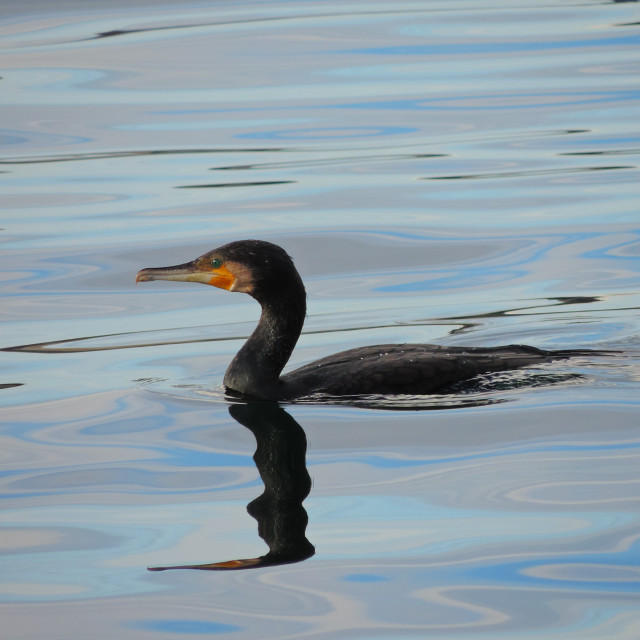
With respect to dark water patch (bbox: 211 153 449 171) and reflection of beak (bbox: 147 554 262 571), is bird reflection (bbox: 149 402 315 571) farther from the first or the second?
dark water patch (bbox: 211 153 449 171)

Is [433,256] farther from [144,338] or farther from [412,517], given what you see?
[412,517]

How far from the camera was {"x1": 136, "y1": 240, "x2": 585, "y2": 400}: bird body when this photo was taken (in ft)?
25.7

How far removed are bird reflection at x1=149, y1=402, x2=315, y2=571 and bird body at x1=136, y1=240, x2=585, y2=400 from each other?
26cm

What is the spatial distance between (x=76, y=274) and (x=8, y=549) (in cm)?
661

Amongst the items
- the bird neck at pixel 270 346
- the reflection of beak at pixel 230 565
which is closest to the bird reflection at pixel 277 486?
the reflection of beak at pixel 230 565

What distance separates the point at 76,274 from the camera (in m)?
12.2

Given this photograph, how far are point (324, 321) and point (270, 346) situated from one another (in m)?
2.28

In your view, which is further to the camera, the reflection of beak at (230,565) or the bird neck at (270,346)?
the bird neck at (270,346)

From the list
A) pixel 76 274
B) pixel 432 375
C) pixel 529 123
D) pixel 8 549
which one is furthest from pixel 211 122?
pixel 8 549

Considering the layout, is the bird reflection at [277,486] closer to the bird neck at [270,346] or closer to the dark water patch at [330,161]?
the bird neck at [270,346]

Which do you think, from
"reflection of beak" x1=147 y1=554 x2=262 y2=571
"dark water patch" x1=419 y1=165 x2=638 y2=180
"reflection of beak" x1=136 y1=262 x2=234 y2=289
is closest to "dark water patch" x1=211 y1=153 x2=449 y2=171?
"dark water patch" x1=419 y1=165 x2=638 y2=180

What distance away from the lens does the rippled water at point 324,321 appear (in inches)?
208

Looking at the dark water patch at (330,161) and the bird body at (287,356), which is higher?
the dark water patch at (330,161)

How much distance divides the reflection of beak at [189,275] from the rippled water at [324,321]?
0.69 m
